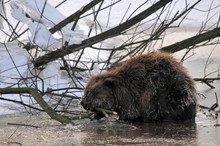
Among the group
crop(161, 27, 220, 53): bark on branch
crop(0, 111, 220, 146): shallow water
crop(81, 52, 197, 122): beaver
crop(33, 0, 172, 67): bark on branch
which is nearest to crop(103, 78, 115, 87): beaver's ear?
crop(81, 52, 197, 122): beaver

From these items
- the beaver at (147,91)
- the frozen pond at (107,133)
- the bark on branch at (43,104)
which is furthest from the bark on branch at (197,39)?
the bark on branch at (43,104)

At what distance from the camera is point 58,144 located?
3777 mm

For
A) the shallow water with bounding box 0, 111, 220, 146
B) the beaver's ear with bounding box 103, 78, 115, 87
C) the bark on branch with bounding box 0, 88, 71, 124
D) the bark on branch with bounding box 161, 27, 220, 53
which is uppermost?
the bark on branch with bounding box 161, 27, 220, 53

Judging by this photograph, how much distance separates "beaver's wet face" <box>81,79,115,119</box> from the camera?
5.35 m

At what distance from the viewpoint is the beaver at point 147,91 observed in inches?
203

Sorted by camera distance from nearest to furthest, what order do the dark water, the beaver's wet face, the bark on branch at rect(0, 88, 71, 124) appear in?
the dark water
the bark on branch at rect(0, 88, 71, 124)
the beaver's wet face

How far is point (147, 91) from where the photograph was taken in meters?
5.21

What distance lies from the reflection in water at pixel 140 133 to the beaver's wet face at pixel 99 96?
0.37 m

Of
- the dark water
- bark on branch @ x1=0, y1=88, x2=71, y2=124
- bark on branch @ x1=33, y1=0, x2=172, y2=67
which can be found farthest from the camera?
bark on branch @ x1=33, y1=0, x2=172, y2=67

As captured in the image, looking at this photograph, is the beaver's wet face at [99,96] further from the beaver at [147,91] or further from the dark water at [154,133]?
the dark water at [154,133]

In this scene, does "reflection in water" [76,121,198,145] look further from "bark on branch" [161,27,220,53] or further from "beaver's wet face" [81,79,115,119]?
"bark on branch" [161,27,220,53]

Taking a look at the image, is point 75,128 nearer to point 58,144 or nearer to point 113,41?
point 58,144

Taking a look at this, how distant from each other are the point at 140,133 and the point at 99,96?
1.10 meters

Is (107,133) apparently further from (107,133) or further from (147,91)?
(147,91)
